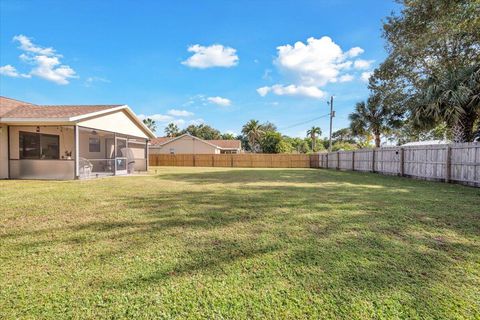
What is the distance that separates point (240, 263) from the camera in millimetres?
2682

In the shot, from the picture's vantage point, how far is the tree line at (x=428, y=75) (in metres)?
10.2

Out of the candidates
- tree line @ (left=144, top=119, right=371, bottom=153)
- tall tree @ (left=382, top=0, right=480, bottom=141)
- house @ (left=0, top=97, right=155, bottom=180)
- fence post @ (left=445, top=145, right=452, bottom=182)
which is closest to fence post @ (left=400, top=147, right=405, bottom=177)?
tall tree @ (left=382, top=0, right=480, bottom=141)

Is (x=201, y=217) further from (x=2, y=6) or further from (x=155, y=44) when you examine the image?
(x=155, y=44)

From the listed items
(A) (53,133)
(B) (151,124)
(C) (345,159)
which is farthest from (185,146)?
(B) (151,124)

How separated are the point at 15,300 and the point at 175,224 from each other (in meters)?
2.25

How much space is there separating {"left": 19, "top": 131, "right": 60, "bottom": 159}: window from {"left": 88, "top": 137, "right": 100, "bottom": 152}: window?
2.41m

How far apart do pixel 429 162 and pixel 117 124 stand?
15.3m

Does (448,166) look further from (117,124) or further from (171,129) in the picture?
(171,129)

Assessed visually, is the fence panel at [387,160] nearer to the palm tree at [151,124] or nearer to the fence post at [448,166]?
the fence post at [448,166]

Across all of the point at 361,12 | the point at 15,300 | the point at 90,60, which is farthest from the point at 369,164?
the point at 90,60

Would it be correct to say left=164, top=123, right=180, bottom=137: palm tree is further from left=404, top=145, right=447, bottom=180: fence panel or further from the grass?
the grass

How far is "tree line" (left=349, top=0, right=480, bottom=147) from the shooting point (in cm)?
1016

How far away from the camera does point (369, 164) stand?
15.9 meters

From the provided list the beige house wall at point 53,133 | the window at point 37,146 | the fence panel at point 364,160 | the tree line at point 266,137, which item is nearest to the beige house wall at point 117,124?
the beige house wall at point 53,133
